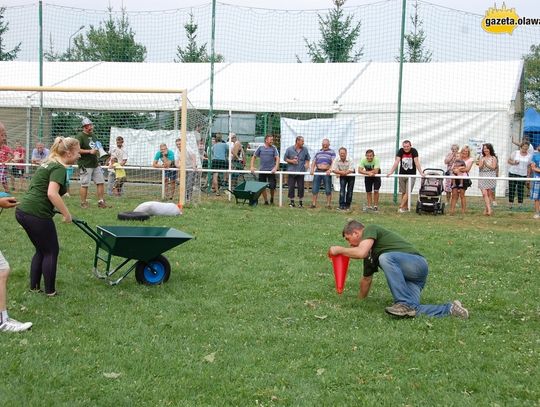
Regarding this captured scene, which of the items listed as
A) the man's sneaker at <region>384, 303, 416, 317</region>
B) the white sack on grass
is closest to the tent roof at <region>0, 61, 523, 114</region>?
the white sack on grass

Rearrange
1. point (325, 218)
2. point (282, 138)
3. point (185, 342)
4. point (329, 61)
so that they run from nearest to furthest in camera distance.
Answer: point (185, 342)
point (325, 218)
point (282, 138)
point (329, 61)

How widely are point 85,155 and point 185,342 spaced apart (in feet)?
29.2

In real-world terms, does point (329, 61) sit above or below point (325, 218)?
above

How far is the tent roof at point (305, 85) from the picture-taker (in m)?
19.7

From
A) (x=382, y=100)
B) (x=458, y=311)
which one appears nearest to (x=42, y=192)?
(x=458, y=311)

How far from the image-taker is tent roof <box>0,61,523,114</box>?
64.7 ft

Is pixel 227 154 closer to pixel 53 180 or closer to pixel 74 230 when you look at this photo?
pixel 74 230

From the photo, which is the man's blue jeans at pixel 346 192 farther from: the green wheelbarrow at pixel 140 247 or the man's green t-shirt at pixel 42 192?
the man's green t-shirt at pixel 42 192

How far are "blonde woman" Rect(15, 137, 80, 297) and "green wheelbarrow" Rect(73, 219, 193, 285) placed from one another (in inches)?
12.4

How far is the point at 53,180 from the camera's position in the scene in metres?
6.61

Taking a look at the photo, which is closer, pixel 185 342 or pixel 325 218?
pixel 185 342

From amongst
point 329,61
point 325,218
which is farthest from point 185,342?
point 329,61

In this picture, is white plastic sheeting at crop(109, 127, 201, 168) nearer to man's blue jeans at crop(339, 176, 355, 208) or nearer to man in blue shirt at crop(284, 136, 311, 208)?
man in blue shirt at crop(284, 136, 311, 208)

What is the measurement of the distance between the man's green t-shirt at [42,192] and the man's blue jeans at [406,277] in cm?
317
